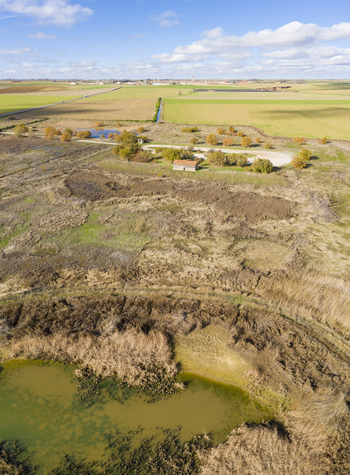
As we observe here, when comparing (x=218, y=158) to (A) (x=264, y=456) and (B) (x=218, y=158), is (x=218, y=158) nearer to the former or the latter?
(B) (x=218, y=158)

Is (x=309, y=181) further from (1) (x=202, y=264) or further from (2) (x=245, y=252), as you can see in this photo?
(1) (x=202, y=264)

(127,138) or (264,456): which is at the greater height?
(127,138)

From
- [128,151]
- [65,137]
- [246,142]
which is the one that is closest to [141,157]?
[128,151]

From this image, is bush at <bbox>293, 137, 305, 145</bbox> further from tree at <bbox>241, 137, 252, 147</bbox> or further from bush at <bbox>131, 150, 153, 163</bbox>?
bush at <bbox>131, 150, 153, 163</bbox>

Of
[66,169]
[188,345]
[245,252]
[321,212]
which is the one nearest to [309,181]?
[321,212]

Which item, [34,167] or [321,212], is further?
[34,167]

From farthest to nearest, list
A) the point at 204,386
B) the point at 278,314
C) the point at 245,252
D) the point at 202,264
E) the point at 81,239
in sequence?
1. the point at 81,239
2. the point at 245,252
3. the point at 202,264
4. the point at 278,314
5. the point at 204,386

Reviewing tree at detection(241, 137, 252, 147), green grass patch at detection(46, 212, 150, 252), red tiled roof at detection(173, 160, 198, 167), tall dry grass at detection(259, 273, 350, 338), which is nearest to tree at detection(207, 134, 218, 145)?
tree at detection(241, 137, 252, 147)
